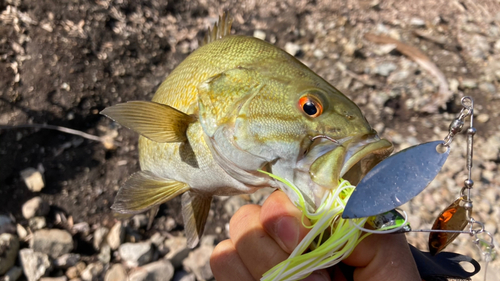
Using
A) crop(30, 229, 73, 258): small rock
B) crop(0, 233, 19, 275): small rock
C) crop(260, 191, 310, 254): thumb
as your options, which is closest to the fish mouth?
crop(260, 191, 310, 254): thumb

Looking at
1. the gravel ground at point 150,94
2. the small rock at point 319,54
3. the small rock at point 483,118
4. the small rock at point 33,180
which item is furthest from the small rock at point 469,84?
the small rock at point 33,180

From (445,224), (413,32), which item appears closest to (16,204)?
(445,224)

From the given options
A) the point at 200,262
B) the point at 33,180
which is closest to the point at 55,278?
the point at 33,180

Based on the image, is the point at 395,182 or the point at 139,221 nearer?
the point at 395,182

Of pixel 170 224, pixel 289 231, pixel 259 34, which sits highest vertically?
pixel 259 34

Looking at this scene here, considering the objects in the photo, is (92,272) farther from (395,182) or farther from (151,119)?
(395,182)

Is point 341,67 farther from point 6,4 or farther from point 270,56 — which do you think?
point 6,4

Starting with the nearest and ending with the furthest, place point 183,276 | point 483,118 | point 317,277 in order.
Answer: point 317,277 < point 183,276 < point 483,118
